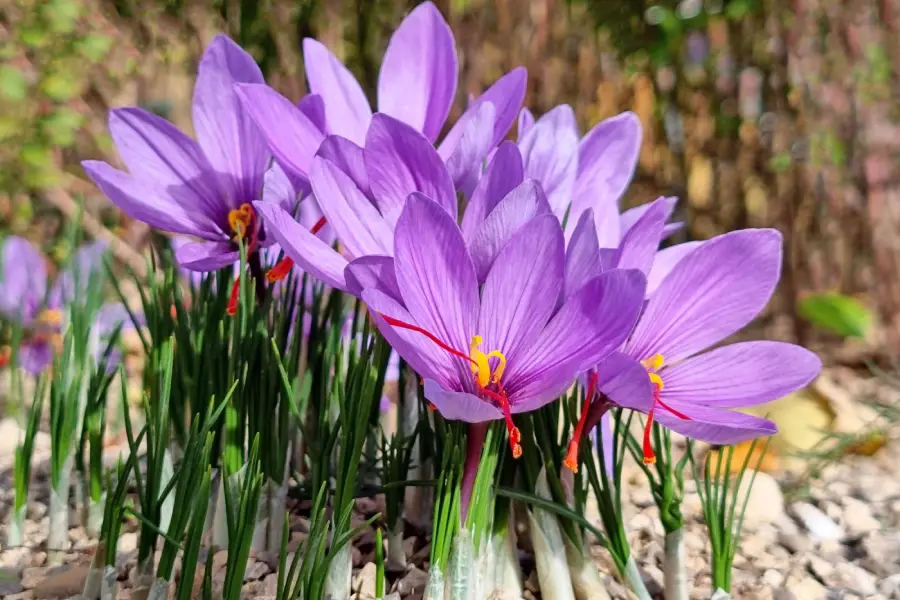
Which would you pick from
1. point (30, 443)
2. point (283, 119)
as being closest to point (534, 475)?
point (283, 119)

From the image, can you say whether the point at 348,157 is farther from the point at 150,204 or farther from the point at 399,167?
the point at 150,204

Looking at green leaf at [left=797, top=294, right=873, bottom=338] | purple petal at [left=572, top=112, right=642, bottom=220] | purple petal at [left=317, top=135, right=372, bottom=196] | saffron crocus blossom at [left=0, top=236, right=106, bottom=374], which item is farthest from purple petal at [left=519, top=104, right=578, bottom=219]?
green leaf at [left=797, top=294, right=873, bottom=338]

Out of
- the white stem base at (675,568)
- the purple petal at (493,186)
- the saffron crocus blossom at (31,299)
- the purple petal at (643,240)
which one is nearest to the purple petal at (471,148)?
the purple petal at (493,186)

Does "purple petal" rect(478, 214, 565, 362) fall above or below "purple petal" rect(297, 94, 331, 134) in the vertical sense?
below

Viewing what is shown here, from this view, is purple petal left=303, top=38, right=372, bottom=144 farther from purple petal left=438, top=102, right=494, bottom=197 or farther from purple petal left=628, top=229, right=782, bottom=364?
purple petal left=628, top=229, right=782, bottom=364

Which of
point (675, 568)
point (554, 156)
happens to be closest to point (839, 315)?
point (675, 568)

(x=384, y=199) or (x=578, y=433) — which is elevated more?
(x=384, y=199)
